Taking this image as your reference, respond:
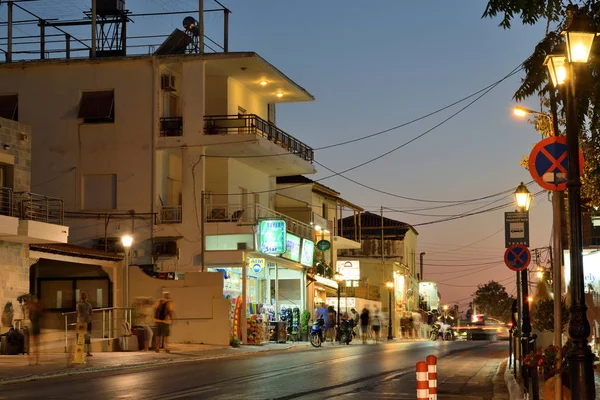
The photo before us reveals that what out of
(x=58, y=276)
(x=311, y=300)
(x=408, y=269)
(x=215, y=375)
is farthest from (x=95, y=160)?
(x=408, y=269)

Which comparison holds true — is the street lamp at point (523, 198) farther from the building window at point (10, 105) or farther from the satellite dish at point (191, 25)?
the building window at point (10, 105)

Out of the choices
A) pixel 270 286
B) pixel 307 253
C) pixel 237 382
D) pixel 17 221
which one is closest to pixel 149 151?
pixel 270 286

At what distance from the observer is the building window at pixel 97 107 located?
43.0 meters

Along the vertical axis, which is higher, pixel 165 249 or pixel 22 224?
pixel 22 224

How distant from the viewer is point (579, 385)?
10148 mm

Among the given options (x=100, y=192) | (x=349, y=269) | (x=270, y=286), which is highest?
(x=100, y=192)

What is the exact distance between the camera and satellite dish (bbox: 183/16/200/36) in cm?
4526

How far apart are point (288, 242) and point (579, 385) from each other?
116 feet

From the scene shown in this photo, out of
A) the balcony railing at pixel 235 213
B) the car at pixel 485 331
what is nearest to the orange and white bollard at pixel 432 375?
the balcony railing at pixel 235 213

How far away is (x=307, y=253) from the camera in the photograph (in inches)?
1945

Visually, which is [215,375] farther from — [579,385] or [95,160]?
[95,160]

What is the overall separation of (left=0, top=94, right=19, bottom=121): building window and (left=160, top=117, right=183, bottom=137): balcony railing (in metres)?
6.67

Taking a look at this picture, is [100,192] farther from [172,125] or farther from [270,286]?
[270,286]

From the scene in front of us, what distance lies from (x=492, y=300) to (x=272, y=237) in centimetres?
8824
